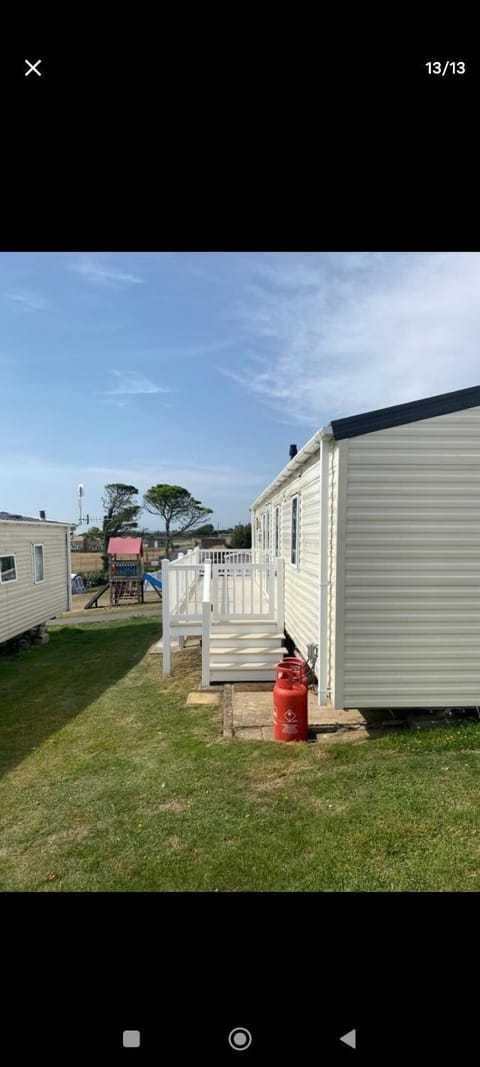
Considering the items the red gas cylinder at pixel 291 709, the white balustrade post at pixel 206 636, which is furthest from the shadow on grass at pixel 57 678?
the red gas cylinder at pixel 291 709

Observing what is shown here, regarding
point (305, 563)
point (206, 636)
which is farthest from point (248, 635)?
point (305, 563)

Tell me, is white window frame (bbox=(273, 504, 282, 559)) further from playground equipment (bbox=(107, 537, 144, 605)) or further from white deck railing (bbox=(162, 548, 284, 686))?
playground equipment (bbox=(107, 537, 144, 605))

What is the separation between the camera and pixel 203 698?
532 centimetres

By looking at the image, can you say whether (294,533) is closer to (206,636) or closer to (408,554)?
(206,636)

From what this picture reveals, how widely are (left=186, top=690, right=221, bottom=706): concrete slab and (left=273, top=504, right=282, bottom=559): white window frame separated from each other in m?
3.10

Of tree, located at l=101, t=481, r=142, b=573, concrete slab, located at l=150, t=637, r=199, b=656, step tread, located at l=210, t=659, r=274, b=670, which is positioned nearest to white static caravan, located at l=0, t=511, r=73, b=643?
concrete slab, located at l=150, t=637, r=199, b=656

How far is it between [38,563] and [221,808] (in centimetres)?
919

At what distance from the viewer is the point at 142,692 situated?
590 centimetres

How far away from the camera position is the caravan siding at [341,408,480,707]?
12.7ft

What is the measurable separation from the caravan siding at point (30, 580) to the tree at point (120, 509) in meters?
→ 16.6

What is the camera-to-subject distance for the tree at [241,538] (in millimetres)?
26875
